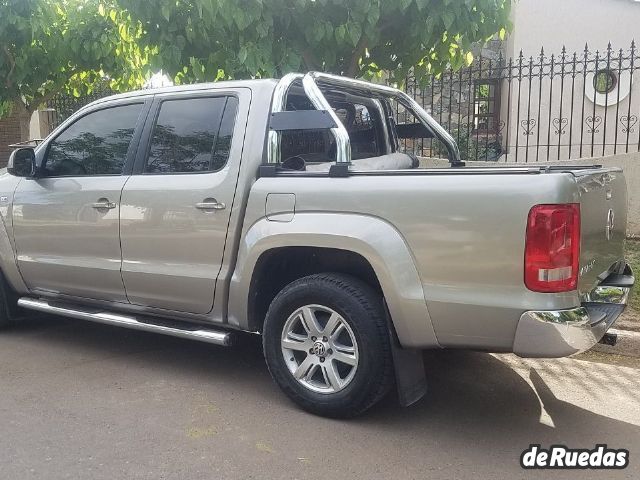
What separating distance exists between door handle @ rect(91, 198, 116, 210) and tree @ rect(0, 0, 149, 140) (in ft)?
8.60

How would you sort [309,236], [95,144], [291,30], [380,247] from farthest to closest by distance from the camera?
[291,30] → [95,144] → [309,236] → [380,247]

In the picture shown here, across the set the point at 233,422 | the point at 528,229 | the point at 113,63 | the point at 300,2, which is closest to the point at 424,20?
the point at 300,2

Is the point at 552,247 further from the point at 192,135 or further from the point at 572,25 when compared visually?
the point at 572,25

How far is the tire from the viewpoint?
337 cm

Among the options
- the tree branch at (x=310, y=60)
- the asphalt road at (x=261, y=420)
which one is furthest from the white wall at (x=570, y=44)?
the asphalt road at (x=261, y=420)

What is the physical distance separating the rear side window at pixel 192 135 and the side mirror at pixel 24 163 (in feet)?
3.67

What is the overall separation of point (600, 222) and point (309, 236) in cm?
153

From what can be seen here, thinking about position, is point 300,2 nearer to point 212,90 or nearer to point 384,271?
point 212,90

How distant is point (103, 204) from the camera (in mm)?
4398

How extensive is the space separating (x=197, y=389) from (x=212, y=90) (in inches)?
75.8

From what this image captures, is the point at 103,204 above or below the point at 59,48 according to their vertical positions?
below

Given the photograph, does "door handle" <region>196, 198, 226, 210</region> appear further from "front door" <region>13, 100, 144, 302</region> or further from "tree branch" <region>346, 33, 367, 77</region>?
"tree branch" <region>346, 33, 367, 77</region>

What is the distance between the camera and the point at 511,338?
3020mm

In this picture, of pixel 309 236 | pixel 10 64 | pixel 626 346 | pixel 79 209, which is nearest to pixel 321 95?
pixel 309 236
